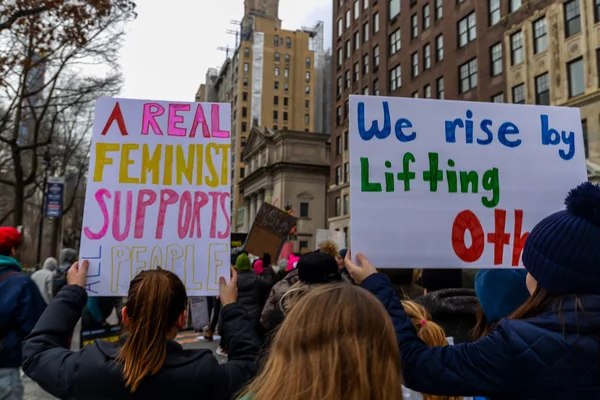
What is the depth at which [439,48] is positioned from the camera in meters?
32.3

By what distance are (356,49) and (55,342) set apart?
1768 inches

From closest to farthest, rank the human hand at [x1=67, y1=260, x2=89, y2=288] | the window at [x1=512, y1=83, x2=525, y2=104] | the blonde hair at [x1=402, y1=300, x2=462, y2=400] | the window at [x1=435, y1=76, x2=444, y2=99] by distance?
the human hand at [x1=67, y1=260, x2=89, y2=288] → the blonde hair at [x1=402, y1=300, x2=462, y2=400] → the window at [x1=512, y1=83, x2=525, y2=104] → the window at [x1=435, y1=76, x2=444, y2=99]

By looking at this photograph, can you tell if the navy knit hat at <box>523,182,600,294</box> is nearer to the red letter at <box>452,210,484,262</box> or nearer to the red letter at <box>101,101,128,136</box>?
the red letter at <box>452,210,484,262</box>

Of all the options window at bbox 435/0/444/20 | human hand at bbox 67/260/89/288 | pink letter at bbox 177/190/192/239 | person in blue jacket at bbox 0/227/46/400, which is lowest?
person in blue jacket at bbox 0/227/46/400

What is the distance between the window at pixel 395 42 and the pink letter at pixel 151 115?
122ft

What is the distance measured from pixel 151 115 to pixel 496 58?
27416mm

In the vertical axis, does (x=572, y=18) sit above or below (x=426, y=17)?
below

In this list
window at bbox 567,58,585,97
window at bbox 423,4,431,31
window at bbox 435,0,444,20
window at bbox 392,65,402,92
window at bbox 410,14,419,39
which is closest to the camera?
window at bbox 567,58,585,97

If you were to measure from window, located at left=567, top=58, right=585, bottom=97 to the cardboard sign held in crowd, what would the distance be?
17676mm

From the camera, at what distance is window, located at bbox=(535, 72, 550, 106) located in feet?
73.5

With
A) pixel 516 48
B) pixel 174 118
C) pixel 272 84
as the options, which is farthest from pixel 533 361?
pixel 272 84

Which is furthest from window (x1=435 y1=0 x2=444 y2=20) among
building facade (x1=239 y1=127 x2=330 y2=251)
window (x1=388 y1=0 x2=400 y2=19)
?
building facade (x1=239 y1=127 x2=330 y2=251)

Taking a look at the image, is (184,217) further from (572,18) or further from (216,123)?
(572,18)

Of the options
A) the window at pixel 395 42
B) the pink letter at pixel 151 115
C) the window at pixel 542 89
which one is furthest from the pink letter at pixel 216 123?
the window at pixel 395 42
